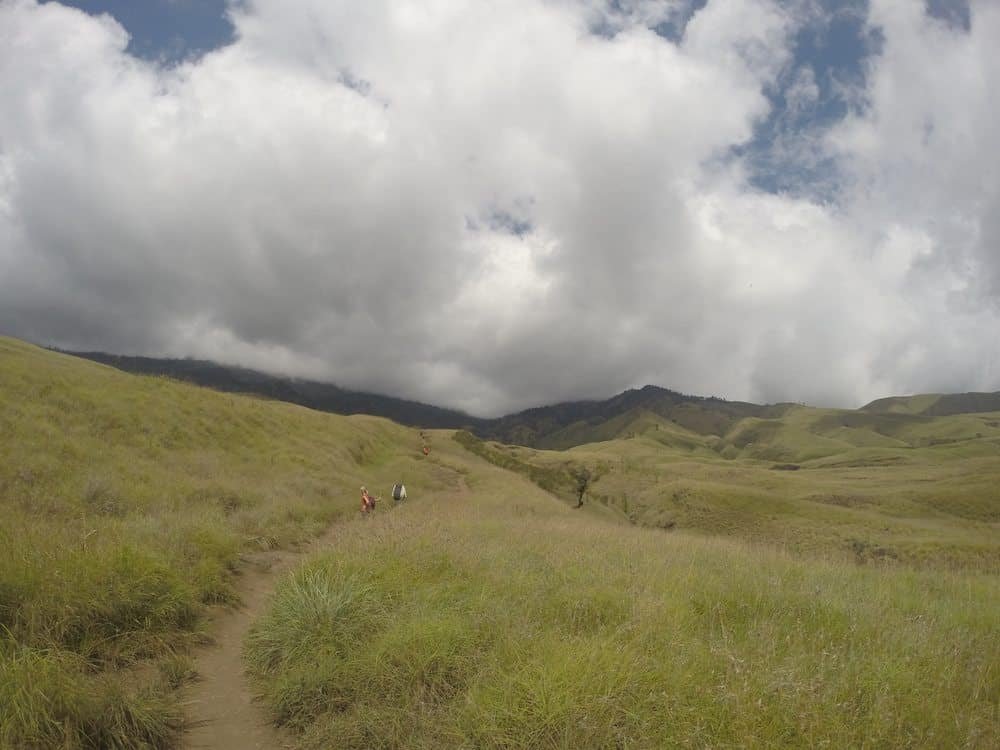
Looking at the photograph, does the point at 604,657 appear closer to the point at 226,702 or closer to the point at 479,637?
the point at 479,637

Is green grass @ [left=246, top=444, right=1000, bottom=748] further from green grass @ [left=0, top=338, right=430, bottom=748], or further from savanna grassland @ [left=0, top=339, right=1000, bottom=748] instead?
green grass @ [left=0, top=338, right=430, bottom=748]

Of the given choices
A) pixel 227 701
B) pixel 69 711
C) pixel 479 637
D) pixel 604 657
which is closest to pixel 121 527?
pixel 227 701

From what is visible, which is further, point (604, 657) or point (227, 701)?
point (227, 701)

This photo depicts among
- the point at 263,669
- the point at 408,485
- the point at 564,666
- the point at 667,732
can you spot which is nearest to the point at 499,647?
the point at 564,666

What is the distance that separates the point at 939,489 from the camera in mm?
57094

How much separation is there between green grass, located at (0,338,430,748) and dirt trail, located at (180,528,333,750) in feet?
0.74

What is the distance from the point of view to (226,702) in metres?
5.09

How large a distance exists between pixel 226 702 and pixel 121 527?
5.19 metres

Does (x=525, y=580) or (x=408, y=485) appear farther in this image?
(x=408, y=485)

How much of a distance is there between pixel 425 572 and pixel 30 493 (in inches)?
397

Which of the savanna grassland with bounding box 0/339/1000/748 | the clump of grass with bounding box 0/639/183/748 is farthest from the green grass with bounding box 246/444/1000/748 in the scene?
the clump of grass with bounding box 0/639/183/748

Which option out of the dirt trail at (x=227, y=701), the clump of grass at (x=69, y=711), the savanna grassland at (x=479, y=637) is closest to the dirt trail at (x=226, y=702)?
the dirt trail at (x=227, y=701)

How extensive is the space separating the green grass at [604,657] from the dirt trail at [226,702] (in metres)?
0.21

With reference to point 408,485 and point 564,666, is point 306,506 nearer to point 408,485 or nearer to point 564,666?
point 564,666
